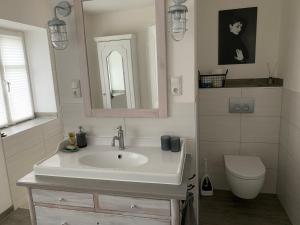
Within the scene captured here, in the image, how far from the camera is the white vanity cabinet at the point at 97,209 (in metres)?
1.40

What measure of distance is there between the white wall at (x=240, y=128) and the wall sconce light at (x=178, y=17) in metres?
1.11

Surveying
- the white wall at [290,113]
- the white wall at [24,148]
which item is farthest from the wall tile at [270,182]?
the white wall at [24,148]

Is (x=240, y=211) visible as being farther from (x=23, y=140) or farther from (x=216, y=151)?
(x=23, y=140)

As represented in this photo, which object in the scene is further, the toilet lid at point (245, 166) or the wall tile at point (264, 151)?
the wall tile at point (264, 151)

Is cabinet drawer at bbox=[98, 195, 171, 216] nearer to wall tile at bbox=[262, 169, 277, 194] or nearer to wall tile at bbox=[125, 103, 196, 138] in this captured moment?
wall tile at bbox=[125, 103, 196, 138]

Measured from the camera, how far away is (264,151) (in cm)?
256

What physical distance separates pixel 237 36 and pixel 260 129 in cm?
104

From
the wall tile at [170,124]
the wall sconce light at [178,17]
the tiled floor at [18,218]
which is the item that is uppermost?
the wall sconce light at [178,17]

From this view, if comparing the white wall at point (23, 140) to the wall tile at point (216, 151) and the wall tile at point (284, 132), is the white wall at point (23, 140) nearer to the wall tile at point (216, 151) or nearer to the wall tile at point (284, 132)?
the wall tile at point (216, 151)

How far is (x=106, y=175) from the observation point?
1513 mm

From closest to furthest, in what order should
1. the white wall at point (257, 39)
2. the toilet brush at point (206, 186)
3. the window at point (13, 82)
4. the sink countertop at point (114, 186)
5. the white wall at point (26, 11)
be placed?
the sink countertop at point (114, 186) < the white wall at point (26, 11) < the white wall at point (257, 39) < the toilet brush at point (206, 186) < the window at point (13, 82)

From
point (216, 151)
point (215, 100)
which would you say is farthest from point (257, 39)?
point (216, 151)

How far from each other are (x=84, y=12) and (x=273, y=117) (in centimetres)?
207

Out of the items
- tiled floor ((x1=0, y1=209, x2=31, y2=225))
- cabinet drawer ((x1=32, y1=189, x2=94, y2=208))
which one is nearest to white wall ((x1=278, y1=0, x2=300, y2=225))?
cabinet drawer ((x1=32, y1=189, x2=94, y2=208))
